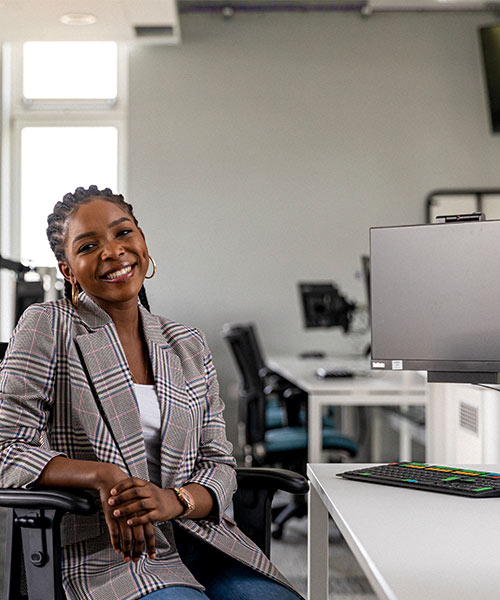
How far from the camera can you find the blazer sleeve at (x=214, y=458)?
1.54m

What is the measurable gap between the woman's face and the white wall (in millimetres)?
4220

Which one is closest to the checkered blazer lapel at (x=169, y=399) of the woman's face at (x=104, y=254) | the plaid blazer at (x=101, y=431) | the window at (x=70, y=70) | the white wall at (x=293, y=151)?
the plaid blazer at (x=101, y=431)

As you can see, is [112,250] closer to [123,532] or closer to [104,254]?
[104,254]

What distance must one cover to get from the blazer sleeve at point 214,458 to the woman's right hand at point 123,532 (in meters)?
→ 0.20

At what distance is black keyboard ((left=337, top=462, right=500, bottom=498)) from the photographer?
56.4 inches

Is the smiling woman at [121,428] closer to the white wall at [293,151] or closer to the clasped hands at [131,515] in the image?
the clasped hands at [131,515]

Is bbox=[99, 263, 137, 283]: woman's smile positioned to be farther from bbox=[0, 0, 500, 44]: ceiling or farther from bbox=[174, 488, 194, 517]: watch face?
bbox=[0, 0, 500, 44]: ceiling

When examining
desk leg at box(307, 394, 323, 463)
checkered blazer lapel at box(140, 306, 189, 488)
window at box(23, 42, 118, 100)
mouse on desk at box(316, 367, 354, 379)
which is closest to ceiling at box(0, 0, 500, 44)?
window at box(23, 42, 118, 100)

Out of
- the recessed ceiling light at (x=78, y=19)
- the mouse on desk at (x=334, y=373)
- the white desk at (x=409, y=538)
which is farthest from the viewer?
the recessed ceiling light at (x=78, y=19)

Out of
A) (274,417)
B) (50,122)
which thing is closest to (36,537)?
(274,417)

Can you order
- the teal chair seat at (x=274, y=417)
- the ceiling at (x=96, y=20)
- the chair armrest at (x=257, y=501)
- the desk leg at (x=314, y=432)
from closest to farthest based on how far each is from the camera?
the chair armrest at (x=257, y=501)
the desk leg at (x=314, y=432)
the teal chair seat at (x=274, y=417)
the ceiling at (x=96, y=20)

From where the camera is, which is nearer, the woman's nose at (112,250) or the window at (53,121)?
the woman's nose at (112,250)

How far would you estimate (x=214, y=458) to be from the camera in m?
1.63

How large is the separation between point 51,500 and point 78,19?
439 cm
